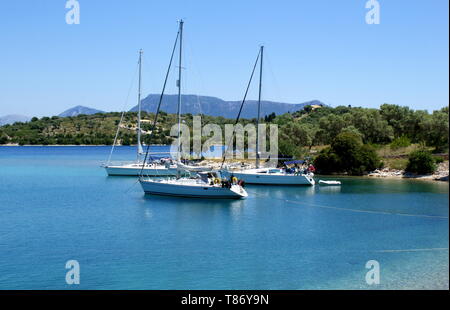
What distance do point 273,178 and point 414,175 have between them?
17638mm

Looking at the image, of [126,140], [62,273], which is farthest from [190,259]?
[126,140]

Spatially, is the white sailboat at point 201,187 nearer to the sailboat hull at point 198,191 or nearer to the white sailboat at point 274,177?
the sailboat hull at point 198,191

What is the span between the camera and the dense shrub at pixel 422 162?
183ft

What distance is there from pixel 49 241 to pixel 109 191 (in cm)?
2078

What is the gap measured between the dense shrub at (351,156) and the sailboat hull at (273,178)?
10.8 m

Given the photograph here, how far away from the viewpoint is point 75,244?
2675 cm

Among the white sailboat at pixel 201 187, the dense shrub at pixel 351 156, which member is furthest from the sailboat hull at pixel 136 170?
the dense shrub at pixel 351 156

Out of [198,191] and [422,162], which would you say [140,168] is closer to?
[198,191]

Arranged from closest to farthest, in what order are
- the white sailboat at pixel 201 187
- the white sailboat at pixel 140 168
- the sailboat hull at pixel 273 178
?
1. the white sailboat at pixel 201 187
2. the sailboat hull at pixel 273 178
3. the white sailboat at pixel 140 168

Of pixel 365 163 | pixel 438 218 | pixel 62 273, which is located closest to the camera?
pixel 62 273

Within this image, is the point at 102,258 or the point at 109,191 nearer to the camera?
the point at 102,258

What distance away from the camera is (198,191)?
41.6 metres
